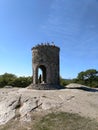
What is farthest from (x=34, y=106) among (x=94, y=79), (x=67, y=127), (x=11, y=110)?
(x=94, y=79)

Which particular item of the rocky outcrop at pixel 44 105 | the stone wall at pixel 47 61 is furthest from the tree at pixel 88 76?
the rocky outcrop at pixel 44 105

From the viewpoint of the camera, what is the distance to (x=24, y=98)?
19.8m

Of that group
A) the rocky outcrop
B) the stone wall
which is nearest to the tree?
the stone wall

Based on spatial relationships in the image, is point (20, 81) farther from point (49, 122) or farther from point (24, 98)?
point (49, 122)

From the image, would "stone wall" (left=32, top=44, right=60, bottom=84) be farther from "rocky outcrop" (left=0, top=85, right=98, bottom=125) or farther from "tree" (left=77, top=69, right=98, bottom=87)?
"tree" (left=77, top=69, right=98, bottom=87)

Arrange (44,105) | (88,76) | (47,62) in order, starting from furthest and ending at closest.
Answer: (88,76) < (47,62) < (44,105)

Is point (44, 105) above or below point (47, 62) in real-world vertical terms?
below

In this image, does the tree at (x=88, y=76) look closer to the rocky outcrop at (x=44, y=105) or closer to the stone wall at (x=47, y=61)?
the stone wall at (x=47, y=61)

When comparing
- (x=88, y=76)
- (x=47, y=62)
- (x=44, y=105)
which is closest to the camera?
(x=44, y=105)

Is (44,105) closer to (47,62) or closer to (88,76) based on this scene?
(47,62)

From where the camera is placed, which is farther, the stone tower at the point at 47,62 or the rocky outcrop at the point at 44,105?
the stone tower at the point at 47,62

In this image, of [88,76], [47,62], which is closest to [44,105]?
[47,62]

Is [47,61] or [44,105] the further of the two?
[47,61]

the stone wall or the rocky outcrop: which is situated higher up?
the stone wall
